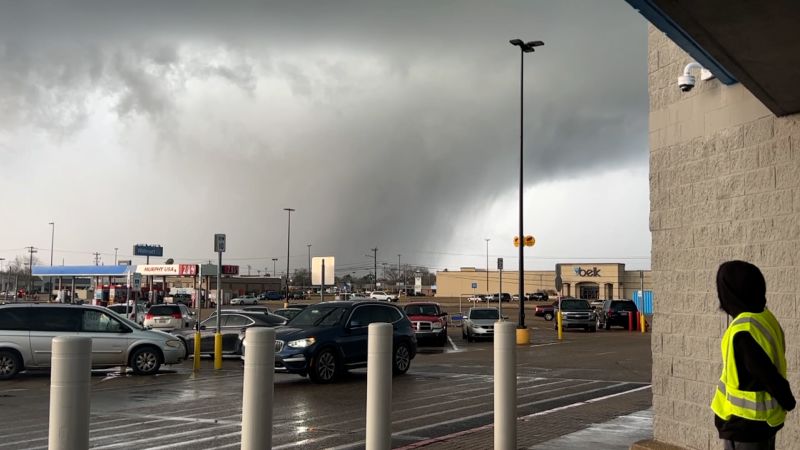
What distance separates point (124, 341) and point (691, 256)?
1356 centimetres

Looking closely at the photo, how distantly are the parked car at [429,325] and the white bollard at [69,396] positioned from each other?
22801mm

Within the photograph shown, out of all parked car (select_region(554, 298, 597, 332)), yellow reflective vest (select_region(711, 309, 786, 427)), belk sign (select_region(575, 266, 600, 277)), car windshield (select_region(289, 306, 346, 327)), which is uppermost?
belk sign (select_region(575, 266, 600, 277))

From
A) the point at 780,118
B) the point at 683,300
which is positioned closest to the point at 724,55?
the point at 780,118

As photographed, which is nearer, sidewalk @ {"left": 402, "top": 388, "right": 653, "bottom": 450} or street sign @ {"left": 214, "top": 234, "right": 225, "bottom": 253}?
sidewalk @ {"left": 402, "top": 388, "right": 653, "bottom": 450}

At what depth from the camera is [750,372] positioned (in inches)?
148

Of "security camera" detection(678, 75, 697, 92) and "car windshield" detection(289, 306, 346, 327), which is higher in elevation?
"security camera" detection(678, 75, 697, 92)

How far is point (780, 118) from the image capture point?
5.75 metres

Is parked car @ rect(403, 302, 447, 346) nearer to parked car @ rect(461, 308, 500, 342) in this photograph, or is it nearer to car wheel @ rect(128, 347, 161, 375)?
parked car @ rect(461, 308, 500, 342)

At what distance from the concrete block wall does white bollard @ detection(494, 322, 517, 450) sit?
1.31 m

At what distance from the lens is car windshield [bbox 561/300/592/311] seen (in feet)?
125

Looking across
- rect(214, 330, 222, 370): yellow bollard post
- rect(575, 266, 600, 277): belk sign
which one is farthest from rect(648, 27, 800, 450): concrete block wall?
rect(575, 266, 600, 277): belk sign

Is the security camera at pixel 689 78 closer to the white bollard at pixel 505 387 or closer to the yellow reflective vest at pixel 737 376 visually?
the white bollard at pixel 505 387

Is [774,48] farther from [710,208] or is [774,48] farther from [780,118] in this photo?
[710,208]

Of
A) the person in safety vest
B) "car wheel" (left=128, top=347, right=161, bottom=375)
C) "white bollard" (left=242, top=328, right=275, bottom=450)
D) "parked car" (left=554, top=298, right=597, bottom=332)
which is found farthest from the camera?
"parked car" (left=554, top=298, right=597, bottom=332)
